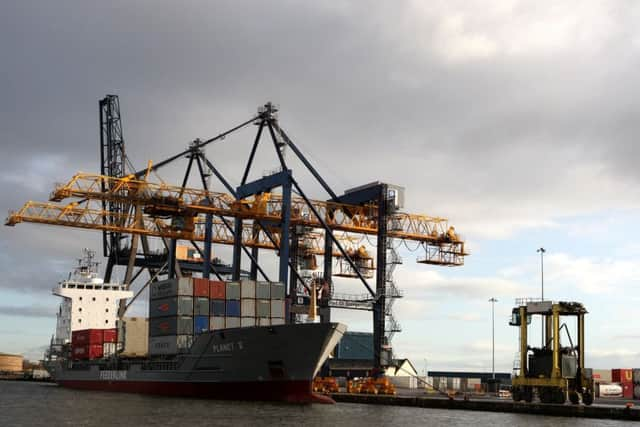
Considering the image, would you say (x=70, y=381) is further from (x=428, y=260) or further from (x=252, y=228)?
(x=428, y=260)

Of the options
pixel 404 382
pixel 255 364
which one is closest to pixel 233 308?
pixel 255 364

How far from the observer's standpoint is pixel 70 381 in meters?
73.9

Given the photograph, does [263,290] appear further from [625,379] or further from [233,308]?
[625,379]

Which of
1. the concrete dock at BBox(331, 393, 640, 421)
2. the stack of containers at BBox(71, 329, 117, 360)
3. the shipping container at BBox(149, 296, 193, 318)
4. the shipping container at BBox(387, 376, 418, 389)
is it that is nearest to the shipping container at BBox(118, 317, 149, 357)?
the stack of containers at BBox(71, 329, 117, 360)

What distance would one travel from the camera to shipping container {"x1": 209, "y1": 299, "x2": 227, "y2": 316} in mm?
52406

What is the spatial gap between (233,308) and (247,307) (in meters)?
0.95

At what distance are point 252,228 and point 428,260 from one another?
1665cm

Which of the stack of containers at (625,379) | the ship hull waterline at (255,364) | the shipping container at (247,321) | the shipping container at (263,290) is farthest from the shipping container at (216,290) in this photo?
the stack of containers at (625,379)

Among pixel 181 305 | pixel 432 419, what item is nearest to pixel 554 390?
pixel 432 419

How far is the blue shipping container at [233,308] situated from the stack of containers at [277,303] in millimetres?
2315

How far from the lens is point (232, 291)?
5303cm

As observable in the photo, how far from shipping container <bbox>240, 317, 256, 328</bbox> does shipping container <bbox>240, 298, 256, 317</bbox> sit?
0.69 ft

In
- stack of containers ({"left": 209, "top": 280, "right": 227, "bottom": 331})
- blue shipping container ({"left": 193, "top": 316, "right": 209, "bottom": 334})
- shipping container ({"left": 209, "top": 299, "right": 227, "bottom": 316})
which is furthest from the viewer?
shipping container ({"left": 209, "top": 299, "right": 227, "bottom": 316})

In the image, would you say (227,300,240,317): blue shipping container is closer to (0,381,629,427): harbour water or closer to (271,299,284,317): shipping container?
(271,299,284,317): shipping container
